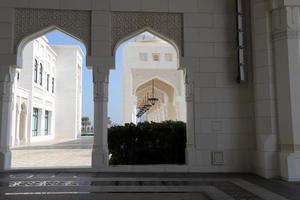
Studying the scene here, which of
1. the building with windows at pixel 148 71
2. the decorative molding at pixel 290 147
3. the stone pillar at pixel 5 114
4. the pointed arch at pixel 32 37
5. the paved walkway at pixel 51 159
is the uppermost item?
the building with windows at pixel 148 71

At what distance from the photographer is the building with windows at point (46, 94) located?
74.5 ft

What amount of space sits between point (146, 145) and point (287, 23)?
3.72 metres

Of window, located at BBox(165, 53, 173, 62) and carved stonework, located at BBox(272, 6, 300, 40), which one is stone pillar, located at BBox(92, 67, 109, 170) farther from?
window, located at BBox(165, 53, 173, 62)

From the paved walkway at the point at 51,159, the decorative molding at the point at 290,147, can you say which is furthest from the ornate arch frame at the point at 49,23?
the decorative molding at the point at 290,147

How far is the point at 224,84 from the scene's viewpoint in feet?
23.2

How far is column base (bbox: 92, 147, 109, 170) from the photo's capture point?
6812 mm

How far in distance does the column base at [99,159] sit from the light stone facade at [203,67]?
0.02 metres

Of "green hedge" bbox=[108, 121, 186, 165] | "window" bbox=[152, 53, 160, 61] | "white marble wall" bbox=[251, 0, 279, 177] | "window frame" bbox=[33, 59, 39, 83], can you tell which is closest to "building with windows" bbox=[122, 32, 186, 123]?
"window" bbox=[152, 53, 160, 61]

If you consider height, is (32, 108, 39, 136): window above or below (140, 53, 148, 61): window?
below

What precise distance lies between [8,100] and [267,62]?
5.15 m

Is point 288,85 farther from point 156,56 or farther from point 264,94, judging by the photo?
point 156,56

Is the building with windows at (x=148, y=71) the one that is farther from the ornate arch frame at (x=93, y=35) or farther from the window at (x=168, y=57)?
the ornate arch frame at (x=93, y=35)

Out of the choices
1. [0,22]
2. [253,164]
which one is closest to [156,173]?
[253,164]

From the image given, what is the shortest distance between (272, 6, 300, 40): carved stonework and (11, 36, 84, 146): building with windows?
16.5 metres
